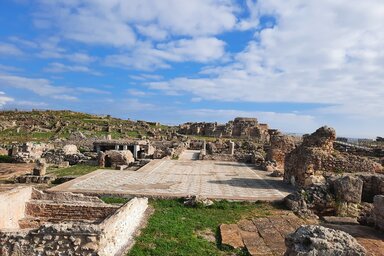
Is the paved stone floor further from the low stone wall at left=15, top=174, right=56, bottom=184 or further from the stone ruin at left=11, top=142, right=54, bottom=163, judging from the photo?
the stone ruin at left=11, top=142, right=54, bottom=163

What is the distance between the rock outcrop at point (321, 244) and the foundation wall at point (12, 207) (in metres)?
6.22

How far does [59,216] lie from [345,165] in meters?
12.3

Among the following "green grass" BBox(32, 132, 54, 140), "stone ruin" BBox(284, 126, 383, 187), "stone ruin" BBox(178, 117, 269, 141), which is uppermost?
"stone ruin" BBox(178, 117, 269, 141)

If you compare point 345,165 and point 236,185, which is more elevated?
point 345,165

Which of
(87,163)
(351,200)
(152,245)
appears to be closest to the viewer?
(152,245)

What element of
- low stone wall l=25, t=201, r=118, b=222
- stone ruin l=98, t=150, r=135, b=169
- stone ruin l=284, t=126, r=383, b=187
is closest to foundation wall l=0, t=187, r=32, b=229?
low stone wall l=25, t=201, r=118, b=222

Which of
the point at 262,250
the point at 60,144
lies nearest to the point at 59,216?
the point at 262,250

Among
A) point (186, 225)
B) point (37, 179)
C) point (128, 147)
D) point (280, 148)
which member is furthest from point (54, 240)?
point (128, 147)

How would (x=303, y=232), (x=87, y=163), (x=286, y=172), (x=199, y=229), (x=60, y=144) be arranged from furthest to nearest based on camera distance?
(x=60, y=144) → (x=87, y=163) → (x=286, y=172) → (x=199, y=229) → (x=303, y=232)

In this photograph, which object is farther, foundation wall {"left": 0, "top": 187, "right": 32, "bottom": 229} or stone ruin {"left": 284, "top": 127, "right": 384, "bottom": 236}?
stone ruin {"left": 284, "top": 127, "right": 384, "bottom": 236}

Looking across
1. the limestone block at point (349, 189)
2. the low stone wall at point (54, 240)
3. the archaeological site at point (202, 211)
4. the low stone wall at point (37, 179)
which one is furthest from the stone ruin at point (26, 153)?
the limestone block at point (349, 189)

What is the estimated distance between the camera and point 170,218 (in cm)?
1009

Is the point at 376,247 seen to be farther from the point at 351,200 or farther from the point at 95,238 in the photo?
the point at 95,238

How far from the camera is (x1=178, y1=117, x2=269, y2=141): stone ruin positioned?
68125mm
